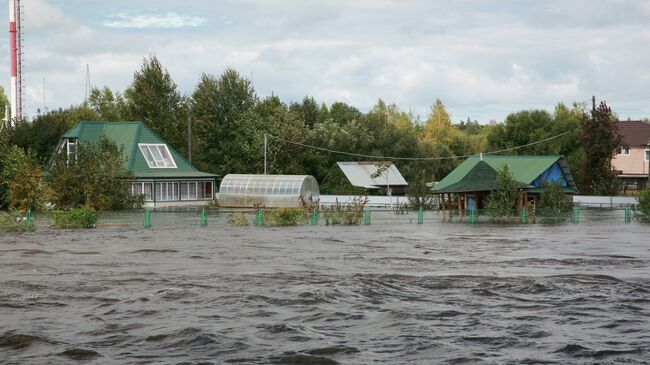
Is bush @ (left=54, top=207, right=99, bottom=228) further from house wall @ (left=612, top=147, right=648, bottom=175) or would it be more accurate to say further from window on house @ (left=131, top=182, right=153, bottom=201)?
house wall @ (left=612, top=147, right=648, bottom=175)

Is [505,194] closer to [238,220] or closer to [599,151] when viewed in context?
[238,220]

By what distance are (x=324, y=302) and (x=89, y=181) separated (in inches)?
1372

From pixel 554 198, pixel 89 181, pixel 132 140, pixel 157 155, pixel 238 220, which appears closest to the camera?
pixel 238 220

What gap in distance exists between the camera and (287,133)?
247 ft

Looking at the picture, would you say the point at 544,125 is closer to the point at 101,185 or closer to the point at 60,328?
the point at 101,185

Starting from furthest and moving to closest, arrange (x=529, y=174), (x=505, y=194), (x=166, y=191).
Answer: (x=166, y=191), (x=529, y=174), (x=505, y=194)

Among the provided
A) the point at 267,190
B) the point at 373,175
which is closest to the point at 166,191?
the point at 267,190

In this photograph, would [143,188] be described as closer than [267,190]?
Yes

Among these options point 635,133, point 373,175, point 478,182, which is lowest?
point 478,182

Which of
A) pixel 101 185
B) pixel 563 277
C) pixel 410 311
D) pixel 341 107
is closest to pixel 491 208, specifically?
pixel 101 185

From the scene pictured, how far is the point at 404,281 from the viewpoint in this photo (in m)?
22.8

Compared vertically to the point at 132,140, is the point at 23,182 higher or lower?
lower

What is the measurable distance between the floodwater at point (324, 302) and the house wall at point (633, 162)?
52.1m

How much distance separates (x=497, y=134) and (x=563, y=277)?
68.9 meters
